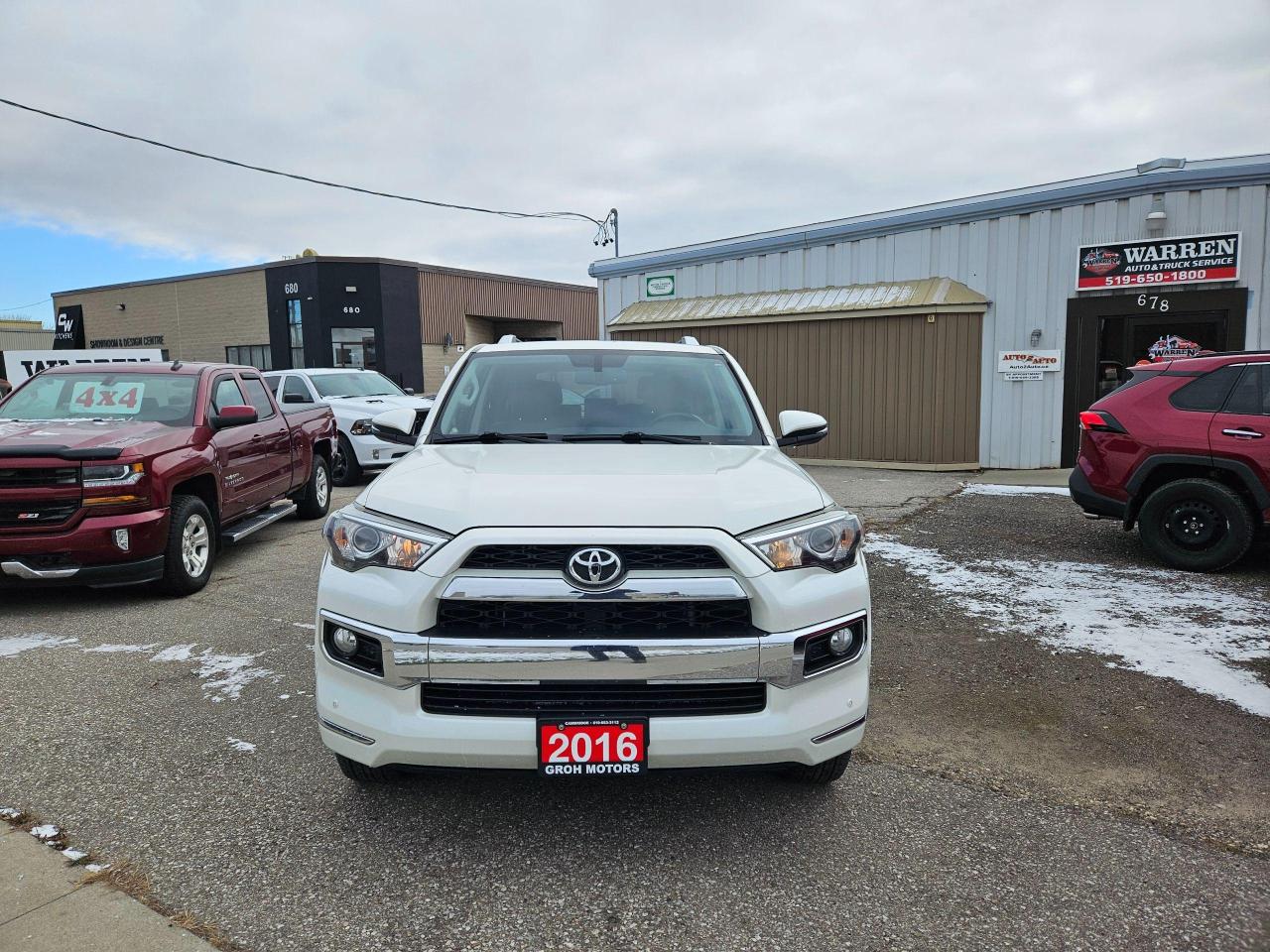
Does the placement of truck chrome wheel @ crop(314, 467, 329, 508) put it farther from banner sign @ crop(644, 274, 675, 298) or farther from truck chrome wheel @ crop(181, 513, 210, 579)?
banner sign @ crop(644, 274, 675, 298)

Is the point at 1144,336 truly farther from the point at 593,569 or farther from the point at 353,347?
the point at 353,347

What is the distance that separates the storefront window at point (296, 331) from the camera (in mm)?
28984

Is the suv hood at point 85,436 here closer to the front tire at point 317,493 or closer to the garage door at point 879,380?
the front tire at point 317,493

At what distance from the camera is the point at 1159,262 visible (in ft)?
36.0

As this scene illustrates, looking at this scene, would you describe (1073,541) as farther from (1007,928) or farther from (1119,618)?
(1007,928)

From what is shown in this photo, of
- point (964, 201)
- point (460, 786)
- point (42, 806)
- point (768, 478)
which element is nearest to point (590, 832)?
point (460, 786)

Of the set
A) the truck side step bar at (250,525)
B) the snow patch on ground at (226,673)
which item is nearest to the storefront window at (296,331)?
the truck side step bar at (250,525)

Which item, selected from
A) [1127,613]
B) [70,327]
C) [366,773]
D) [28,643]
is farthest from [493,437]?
[70,327]

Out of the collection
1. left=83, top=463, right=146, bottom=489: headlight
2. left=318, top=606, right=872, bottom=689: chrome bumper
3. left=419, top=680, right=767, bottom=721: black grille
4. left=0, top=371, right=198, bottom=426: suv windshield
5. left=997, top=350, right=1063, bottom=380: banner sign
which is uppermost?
left=997, top=350, right=1063, bottom=380: banner sign

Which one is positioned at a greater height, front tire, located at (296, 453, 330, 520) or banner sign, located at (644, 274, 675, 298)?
banner sign, located at (644, 274, 675, 298)

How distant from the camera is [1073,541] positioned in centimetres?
761

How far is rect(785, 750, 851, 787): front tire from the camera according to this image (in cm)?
287

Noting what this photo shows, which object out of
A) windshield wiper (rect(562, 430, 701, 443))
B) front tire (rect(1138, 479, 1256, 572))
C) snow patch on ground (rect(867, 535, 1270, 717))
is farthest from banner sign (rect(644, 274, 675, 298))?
windshield wiper (rect(562, 430, 701, 443))

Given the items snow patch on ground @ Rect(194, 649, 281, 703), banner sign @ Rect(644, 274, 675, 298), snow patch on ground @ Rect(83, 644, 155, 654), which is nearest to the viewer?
snow patch on ground @ Rect(194, 649, 281, 703)
